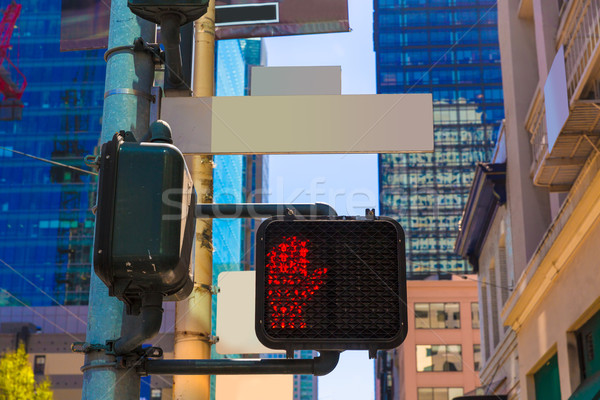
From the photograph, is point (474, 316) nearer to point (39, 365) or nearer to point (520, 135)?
point (39, 365)

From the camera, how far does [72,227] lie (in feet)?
334

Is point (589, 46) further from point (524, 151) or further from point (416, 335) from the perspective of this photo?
point (416, 335)

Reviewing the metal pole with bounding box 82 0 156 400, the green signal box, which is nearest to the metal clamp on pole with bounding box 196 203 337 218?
the metal pole with bounding box 82 0 156 400

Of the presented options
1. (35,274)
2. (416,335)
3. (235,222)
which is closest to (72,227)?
(35,274)

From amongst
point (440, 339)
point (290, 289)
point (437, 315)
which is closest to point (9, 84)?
point (437, 315)

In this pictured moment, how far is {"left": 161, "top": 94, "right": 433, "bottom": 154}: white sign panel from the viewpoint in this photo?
431 cm

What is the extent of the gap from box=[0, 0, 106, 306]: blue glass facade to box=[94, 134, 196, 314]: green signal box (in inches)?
3896

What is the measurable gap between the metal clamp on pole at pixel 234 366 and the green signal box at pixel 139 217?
0.59 m

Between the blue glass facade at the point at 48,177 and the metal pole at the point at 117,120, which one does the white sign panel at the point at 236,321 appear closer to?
the metal pole at the point at 117,120

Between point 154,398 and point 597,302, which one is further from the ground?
point 154,398

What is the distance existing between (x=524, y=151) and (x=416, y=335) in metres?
77.0

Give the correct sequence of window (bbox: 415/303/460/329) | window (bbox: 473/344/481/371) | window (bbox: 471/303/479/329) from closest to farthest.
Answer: window (bbox: 415/303/460/329), window (bbox: 473/344/481/371), window (bbox: 471/303/479/329)

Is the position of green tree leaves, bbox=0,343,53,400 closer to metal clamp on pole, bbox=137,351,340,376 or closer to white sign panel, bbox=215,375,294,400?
white sign panel, bbox=215,375,294,400

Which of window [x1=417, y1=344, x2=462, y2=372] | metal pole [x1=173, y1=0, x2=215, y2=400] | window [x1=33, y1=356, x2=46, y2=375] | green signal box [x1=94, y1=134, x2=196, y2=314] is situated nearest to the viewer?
green signal box [x1=94, y1=134, x2=196, y2=314]
